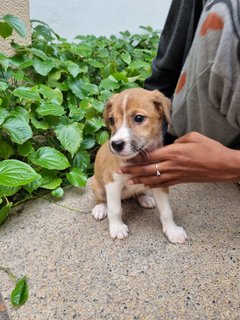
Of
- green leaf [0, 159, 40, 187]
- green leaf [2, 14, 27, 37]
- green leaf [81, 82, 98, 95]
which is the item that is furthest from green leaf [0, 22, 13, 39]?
green leaf [0, 159, 40, 187]

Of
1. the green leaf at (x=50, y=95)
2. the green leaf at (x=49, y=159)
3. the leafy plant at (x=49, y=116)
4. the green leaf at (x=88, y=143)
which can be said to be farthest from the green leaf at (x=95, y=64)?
the green leaf at (x=49, y=159)

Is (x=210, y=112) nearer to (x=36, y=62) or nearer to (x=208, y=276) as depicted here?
(x=208, y=276)

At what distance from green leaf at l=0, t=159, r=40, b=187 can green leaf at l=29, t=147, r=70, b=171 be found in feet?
1.02

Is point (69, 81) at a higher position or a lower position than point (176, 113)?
lower

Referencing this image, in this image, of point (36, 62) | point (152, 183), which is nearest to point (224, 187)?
point (152, 183)

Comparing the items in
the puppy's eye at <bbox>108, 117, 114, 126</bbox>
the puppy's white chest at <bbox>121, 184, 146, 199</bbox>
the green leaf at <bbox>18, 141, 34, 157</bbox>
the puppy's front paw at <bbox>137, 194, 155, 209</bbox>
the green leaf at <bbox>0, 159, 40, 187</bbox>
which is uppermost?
the puppy's eye at <bbox>108, 117, 114, 126</bbox>

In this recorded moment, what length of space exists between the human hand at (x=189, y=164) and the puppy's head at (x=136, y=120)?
90mm

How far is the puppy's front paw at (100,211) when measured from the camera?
182cm

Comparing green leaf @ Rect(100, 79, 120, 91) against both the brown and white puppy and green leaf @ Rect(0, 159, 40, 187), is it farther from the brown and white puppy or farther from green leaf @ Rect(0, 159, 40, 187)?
green leaf @ Rect(0, 159, 40, 187)

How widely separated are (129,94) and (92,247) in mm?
769

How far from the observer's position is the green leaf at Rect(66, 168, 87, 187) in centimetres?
199

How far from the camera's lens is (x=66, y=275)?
144cm

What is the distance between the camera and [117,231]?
165 cm

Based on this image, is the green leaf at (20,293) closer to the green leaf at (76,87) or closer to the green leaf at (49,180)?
the green leaf at (49,180)
